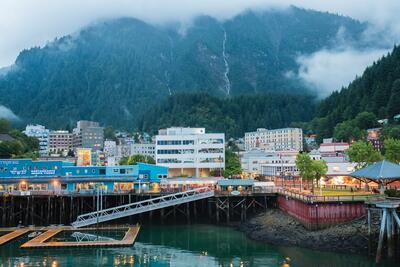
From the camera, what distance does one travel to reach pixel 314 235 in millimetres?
57000

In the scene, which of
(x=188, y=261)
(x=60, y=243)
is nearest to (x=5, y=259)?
(x=60, y=243)

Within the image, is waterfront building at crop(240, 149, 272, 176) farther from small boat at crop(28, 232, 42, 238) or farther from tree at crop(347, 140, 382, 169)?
small boat at crop(28, 232, 42, 238)

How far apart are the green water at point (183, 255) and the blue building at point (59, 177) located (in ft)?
77.8

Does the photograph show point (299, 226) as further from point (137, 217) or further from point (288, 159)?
point (288, 159)

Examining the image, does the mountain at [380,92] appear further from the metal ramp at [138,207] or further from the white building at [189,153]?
the metal ramp at [138,207]

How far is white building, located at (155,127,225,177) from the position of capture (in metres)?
131

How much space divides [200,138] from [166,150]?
1012 centimetres

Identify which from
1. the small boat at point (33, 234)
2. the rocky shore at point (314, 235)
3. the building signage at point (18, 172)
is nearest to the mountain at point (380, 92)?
the rocky shore at point (314, 235)

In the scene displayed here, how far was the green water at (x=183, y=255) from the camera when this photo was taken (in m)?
50.7

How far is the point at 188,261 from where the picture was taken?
175 ft

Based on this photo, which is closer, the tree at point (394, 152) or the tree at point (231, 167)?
the tree at point (394, 152)

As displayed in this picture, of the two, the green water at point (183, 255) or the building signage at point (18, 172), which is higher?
the building signage at point (18, 172)

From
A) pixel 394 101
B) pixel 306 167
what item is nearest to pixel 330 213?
pixel 306 167

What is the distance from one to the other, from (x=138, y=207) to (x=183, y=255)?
22374 millimetres
